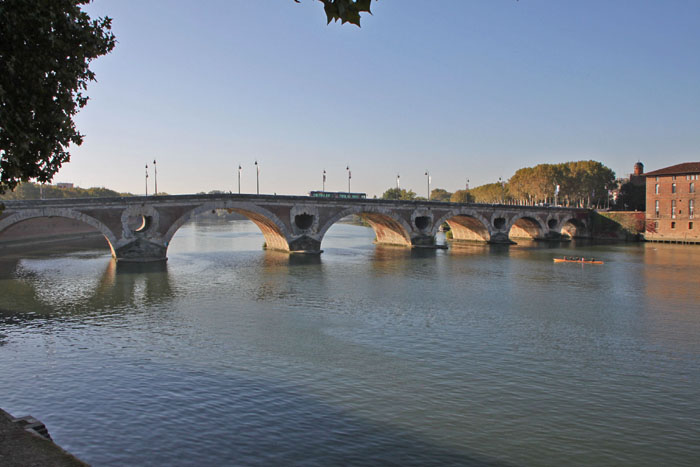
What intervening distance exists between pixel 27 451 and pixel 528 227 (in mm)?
100250

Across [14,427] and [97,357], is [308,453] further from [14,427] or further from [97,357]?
[97,357]

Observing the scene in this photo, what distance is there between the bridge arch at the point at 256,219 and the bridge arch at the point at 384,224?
543 cm

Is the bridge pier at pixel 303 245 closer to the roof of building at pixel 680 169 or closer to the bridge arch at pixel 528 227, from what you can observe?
the bridge arch at pixel 528 227

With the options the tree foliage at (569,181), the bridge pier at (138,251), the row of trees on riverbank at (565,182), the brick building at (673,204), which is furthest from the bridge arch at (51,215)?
the tree foliage at (569,181)

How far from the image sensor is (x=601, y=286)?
143ft

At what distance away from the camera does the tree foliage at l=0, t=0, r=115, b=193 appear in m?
13.5

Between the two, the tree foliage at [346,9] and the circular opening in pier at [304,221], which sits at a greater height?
the tree foliage at [346,9]

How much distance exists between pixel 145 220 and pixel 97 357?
34680mm

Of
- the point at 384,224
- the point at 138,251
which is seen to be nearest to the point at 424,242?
the point at 384,224

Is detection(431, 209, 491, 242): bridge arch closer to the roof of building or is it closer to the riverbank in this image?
the roof of building

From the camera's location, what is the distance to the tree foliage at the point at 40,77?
1348cm

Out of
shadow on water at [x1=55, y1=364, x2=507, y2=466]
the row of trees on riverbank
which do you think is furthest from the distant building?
shadow on water at [x1=55, y1=364, x2=507, y2=466]

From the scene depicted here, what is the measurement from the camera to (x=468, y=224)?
9219cm

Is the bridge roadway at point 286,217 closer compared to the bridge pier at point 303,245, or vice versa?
the bridge roadway at point 286,217
